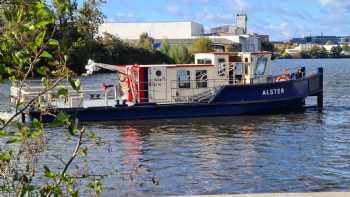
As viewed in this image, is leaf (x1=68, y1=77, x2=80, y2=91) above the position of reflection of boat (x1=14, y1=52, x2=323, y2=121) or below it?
above

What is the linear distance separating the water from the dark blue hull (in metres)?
0.51

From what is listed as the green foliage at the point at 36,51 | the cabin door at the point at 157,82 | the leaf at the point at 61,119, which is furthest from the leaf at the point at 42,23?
the cabin door at the point at 157,82

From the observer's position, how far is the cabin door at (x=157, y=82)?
2930cm

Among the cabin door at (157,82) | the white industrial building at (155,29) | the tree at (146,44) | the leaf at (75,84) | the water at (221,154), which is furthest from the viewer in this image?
the white industrial building at (155,29)

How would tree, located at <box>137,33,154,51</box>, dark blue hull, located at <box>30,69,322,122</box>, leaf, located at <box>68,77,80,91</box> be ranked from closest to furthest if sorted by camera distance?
leaf, located at <box>68,77,80,91</box>, dark blue hull, located at <box>30,69,322,122</box>, tree, located at <box>137,33,154,51</box>

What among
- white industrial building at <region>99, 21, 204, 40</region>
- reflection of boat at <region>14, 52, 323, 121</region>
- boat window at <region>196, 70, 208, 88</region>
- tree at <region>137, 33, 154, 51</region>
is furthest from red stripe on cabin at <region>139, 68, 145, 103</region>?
white industrial building at <region>99, 21, 204, 40</region>

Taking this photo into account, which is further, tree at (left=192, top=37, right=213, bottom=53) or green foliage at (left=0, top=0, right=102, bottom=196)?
tree at (left=192, top=37, right=213, bottom=53)

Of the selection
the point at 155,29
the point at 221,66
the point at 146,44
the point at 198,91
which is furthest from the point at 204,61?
the point at 155,29

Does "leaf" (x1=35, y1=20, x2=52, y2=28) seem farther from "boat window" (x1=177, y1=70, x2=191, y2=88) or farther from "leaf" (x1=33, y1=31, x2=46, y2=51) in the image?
"boat window" (x1=177, y1=70, x2=191, y2=88)

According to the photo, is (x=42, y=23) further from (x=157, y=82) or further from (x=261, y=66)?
(x=261, y=66)

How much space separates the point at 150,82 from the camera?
96.6 ft

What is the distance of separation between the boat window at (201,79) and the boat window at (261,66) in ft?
9.45

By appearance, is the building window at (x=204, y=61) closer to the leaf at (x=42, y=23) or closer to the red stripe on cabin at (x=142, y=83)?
the red stripe on cabin at (x=142, y=83)

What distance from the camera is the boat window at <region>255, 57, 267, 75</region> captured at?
31281 millimetres
